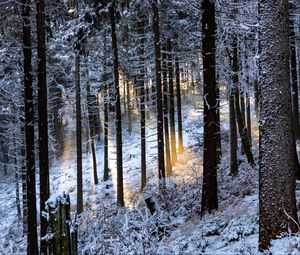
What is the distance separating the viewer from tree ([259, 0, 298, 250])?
5977 millimetres

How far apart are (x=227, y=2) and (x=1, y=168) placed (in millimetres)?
45387

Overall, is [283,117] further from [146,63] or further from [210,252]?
[146,63]

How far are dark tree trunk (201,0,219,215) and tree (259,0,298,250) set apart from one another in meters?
3.92

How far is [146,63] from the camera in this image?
881 inches

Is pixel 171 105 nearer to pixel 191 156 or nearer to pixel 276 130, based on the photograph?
pixel 191 156

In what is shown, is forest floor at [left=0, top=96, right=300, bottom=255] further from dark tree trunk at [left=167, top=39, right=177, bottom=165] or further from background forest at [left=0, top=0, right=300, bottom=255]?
dark tree trunk at [left=167, top=39, right=177, bottom=165]

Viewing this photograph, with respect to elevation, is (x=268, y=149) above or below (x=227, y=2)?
below

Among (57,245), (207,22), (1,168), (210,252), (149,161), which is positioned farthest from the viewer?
(1,168)

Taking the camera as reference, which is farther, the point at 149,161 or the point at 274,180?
the point at 149,161

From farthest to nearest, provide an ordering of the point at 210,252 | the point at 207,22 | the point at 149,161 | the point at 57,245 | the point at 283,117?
the point at 149,161, the point at 207,22, the point at 210,252, the point at 283,117, the point at 57,245

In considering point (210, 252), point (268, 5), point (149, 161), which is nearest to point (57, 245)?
point (210, 252)

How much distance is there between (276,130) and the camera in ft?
19.7

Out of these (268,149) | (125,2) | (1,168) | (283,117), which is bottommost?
(1,168)

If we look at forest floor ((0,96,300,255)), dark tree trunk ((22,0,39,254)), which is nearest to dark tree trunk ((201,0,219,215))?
forest floor ((0,96,300,255))
